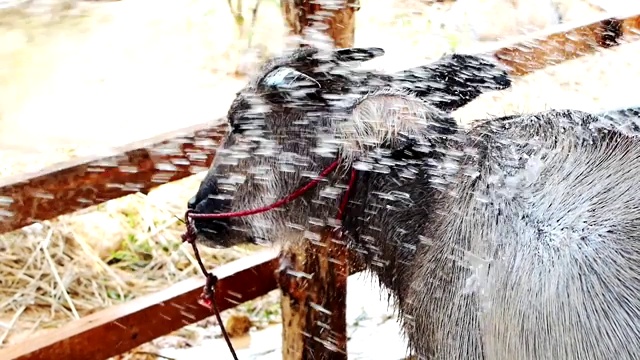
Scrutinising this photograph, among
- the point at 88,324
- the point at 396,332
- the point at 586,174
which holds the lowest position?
the point at 396,332

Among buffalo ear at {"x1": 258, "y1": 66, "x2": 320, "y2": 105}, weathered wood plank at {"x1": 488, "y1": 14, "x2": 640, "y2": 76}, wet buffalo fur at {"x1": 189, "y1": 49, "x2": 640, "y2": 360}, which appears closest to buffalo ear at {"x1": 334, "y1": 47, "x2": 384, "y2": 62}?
wet buffalo fur at {"x1": 189, "y1": 49, "x2": 640, "y2": 360}

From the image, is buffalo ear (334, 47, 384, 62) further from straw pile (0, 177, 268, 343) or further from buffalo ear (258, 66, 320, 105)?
straw pile (0, 177, 268, 343)

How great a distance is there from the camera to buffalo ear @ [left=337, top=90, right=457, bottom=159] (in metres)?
1.94

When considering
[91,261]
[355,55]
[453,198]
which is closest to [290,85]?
[355,55]

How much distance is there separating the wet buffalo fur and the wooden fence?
392mm

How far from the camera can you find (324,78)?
2.21 meters

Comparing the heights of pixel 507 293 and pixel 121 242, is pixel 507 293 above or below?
above

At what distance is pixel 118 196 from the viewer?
264 cm

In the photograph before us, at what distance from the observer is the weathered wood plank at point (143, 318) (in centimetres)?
257

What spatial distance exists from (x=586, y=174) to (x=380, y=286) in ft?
2.23

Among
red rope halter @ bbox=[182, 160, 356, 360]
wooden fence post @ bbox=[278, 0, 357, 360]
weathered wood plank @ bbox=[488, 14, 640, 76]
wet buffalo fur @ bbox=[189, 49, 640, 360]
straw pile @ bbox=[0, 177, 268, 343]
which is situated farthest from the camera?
straw pile @ bbox=[0, 177, 268, 343]

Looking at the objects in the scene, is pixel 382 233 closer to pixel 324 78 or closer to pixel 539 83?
pixel 324 78

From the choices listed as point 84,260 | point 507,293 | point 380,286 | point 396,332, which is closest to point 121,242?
point 84,260

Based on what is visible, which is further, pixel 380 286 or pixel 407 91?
pixel 380 286
